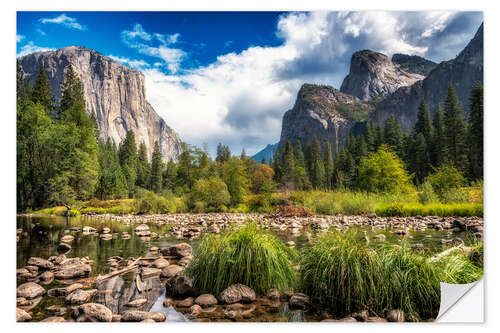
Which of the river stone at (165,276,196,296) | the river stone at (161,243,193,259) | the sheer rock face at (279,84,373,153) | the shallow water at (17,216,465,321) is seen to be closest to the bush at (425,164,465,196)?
the shallow water at (17,216,465,321)

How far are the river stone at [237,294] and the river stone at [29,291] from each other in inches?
93.1

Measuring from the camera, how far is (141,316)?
10.1 ft

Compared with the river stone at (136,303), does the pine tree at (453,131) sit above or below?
above

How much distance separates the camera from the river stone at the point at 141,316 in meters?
3.07

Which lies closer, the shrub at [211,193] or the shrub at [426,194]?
the shrub at [426,194]

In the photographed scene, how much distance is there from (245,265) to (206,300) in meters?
0.57

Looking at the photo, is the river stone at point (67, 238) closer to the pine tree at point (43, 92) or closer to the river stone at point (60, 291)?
the pine tree at point (43, 92)

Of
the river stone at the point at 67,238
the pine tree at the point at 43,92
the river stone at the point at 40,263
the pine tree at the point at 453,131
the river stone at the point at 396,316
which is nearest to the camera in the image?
the river stone at the point at 396,316

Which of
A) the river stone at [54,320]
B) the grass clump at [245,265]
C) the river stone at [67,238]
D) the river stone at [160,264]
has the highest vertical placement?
the grass clump at [245,265]

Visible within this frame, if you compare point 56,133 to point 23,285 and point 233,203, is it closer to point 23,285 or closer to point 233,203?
point 23,285

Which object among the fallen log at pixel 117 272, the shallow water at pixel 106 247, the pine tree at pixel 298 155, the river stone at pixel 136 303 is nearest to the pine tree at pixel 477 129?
the shallow water at pixel 106 247

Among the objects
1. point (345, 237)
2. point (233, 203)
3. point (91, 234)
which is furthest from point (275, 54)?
point (233, 203)

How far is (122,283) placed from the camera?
4.16 m
